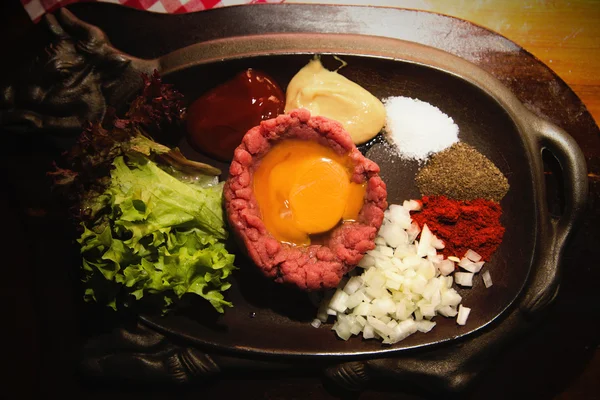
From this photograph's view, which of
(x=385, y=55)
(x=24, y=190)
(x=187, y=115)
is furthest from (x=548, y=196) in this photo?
(x=24, y=190)

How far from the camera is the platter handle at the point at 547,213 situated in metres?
3.21

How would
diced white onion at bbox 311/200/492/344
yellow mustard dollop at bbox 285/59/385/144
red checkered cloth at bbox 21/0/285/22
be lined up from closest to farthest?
diced white onion at bbox 311/200/492/344 < yellow mustard dollop at bbox 285/59/385/144 < red checkered cloth at bbox 21/0/285/22

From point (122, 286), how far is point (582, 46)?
4403mm

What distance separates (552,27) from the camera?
11.9ft

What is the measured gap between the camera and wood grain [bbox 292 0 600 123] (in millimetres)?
3613

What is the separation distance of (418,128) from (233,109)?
59.2 inches

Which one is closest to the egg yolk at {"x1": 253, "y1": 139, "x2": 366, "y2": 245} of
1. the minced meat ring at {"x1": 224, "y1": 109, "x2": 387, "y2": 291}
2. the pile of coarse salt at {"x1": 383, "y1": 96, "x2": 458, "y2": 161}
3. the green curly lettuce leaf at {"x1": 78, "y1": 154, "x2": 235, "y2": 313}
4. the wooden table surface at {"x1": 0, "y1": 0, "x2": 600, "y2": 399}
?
the minced meat ring at {"x1": 224, "y1": 109, "x2": 387, "y2": 291}

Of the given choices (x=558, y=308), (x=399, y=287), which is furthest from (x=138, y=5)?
(x=558, y=308)

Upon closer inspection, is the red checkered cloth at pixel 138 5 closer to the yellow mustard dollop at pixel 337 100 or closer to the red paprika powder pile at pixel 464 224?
the yellow mustard dollop at pixel 337 100

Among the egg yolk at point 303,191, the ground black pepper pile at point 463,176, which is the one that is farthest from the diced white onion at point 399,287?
the egg yolk at point 303,191

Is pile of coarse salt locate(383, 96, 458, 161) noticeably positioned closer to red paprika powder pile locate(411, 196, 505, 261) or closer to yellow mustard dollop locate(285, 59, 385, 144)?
yellow mustard dollop locate(285, 59, 385, 144)

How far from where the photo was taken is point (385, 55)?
10.6 feet

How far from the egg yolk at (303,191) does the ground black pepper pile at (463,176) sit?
2.47ft

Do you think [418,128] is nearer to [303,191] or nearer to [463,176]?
[463,176]
